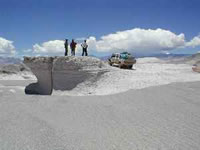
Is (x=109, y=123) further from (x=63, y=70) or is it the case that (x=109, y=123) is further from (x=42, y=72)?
(x=42, y=72)

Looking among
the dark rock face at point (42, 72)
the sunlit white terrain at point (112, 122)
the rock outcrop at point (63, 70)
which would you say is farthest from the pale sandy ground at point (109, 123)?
the dark rock face at point (42, 72)

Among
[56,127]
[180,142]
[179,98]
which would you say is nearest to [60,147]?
[56,127]

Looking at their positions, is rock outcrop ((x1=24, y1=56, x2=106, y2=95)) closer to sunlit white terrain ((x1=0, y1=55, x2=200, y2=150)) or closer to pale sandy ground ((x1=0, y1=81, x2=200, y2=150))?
sunlit white terrain ((x1=0, y1=55, x2=200, y2=150))

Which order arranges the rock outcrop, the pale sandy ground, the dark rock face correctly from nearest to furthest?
the pale sandy ground
the rock outcrop
the dark rock face

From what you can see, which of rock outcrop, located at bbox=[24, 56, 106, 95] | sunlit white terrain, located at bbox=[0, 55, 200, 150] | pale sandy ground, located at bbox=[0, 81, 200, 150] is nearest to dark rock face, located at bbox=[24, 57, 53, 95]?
rock outcrop, located at bbox=[24, 56, 106, 95]

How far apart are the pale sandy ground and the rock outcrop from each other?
19.1 ft

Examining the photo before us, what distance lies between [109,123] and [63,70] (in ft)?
37.3

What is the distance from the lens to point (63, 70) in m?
18.7

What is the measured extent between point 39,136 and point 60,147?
104 cm

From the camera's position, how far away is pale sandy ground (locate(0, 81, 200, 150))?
19.6 feet

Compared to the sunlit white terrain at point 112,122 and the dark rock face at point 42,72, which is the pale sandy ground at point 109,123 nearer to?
the sunlit white terrain at point 112,122

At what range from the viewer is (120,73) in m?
17.4

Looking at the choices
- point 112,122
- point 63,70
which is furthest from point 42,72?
point 112,122

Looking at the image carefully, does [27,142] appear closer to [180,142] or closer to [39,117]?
[39,117]
